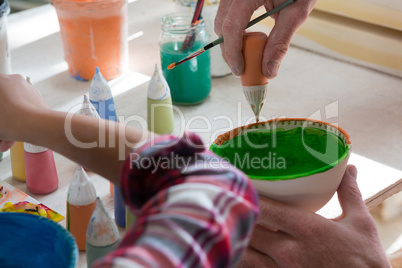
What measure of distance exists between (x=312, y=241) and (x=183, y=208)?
37 centimetres

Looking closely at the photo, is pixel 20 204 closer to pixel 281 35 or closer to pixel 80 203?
pixel 80 203

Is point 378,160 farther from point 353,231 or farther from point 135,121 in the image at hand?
point 135,121

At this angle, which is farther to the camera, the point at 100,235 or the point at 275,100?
the point at 275,100

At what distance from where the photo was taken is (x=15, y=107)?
68 centimetres

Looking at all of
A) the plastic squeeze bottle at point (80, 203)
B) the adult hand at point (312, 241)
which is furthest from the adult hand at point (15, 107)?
the adult hand at point (312, 241)

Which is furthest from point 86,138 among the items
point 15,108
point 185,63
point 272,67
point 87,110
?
point 185,63

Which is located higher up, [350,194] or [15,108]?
[15,108]

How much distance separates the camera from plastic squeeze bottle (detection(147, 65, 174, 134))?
1.00m

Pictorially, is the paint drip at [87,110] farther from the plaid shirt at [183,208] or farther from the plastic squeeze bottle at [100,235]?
the plaid shirt at [183,208]

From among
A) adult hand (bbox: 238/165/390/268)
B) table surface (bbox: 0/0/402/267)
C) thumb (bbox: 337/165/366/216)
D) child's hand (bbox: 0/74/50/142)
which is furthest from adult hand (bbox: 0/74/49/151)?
thumb (bbox: 337/165/366/216)

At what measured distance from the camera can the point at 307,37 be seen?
4.78 ft

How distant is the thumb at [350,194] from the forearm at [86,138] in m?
0.31

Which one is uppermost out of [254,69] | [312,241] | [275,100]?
[254,69]

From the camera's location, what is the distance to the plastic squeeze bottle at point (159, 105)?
996 millimetres
